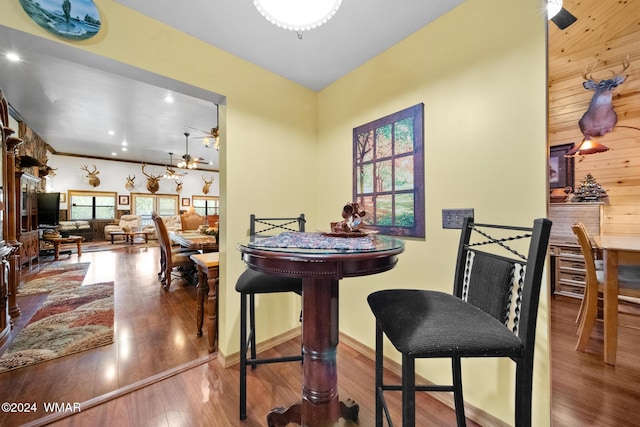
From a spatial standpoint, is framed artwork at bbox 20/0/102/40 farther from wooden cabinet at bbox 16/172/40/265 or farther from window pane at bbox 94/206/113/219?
window pane at bbox 94/206/113/219

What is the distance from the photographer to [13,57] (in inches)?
101

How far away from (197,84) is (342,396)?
2250mm

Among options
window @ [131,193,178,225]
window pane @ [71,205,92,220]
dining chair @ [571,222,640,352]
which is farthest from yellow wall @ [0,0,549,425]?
window pane @ [71,205,92,220]

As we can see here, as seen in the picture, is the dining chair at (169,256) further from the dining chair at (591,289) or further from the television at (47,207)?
the dining chair at (591,289)

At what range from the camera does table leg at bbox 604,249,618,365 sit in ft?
5.55

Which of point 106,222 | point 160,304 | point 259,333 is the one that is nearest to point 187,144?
point 160,304

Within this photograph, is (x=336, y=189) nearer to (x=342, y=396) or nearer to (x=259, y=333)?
(x=259, y=333)

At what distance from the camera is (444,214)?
1469mm

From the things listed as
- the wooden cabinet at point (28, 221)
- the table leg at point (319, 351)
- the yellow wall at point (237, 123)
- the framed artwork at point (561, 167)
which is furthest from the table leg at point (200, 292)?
the framed artwork at point (561, 167)

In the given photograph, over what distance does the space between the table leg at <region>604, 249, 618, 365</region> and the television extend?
9057mm

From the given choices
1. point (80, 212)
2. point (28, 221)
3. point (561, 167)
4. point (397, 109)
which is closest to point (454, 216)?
point (397, 109)

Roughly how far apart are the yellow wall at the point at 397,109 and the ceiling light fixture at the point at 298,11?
813 mm

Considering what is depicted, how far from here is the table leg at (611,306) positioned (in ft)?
5.55

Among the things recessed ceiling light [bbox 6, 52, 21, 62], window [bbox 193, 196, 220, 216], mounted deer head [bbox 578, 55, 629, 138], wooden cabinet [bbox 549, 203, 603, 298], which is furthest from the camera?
window [bbox 193, 196, 220, 216]
